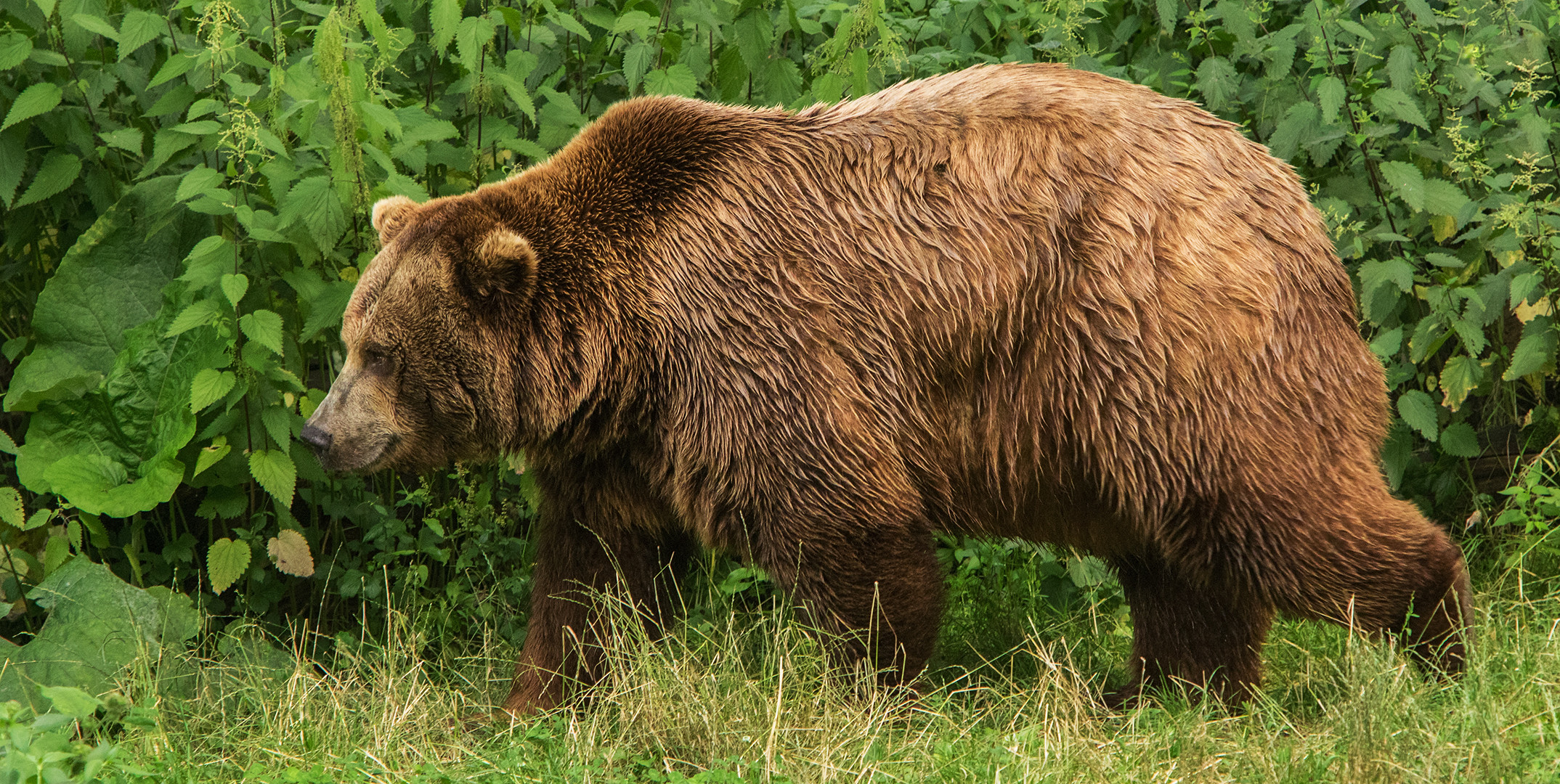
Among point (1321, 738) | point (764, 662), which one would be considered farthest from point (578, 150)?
point (1321, 738)

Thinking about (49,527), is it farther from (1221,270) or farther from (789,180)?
(1221,270)

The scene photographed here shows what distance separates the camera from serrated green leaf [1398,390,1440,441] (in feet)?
17.5

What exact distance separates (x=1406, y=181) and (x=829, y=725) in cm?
301

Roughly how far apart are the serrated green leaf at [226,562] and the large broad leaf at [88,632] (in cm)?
13

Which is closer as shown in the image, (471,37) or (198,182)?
(198,182)

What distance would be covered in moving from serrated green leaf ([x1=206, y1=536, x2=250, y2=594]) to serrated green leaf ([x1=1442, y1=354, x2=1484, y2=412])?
171 inches

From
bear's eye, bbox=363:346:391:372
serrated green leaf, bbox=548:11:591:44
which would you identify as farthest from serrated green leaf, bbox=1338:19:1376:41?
bear's eye, bbox=363:346:391:372

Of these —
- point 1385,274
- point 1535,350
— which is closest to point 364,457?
point 1385,274

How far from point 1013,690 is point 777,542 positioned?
0.95m

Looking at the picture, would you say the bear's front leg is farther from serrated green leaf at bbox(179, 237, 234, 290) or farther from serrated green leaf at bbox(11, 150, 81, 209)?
serrated green leaf at bbox(11, 150, 81, 209)

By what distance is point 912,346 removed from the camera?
426 cm

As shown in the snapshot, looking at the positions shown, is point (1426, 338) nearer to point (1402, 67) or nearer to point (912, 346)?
point (1402, 67)

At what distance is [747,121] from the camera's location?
449cm

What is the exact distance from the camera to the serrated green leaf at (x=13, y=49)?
4574mm
